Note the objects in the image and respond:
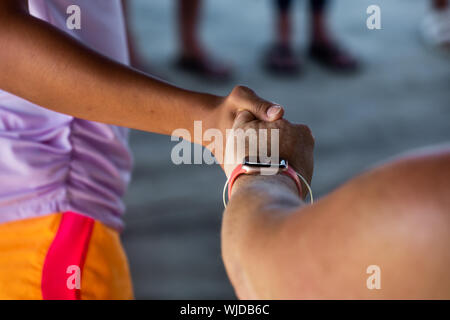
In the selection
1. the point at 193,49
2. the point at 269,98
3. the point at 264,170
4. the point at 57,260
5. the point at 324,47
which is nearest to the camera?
the point at 264,170

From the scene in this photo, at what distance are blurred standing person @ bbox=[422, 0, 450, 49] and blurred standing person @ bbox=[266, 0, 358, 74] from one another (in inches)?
19.3

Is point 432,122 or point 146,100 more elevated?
point 432,122

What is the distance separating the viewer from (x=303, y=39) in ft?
8.98

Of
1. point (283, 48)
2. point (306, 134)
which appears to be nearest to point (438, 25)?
point (283, 48)

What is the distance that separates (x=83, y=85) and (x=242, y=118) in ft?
0.72

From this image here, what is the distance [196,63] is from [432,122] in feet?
3.38

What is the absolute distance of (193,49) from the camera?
2457mm

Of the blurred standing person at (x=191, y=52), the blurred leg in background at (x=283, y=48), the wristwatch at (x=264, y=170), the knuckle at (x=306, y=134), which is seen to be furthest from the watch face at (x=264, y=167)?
the blurred leg in background at (x=283, y=48)

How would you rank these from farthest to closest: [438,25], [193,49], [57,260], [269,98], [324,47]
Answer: [438,25], [324,47], [193,49], [269,98], [57,260]

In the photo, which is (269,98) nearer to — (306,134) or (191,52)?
(191,52)

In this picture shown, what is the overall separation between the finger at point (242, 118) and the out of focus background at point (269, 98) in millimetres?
814

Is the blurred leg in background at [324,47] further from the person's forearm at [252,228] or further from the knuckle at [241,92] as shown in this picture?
the person's forearm at [252,228]

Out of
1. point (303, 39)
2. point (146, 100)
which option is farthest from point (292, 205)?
point (303, 39)
